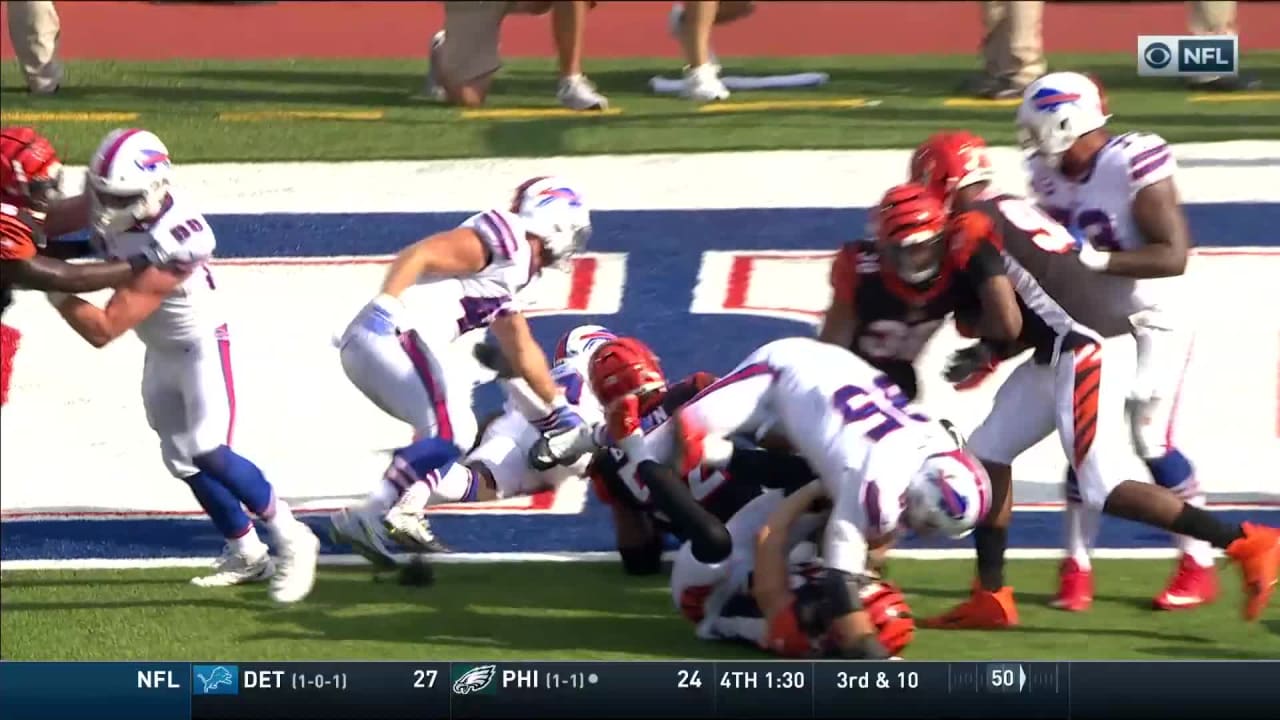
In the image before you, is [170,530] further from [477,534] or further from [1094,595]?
[1094,595]

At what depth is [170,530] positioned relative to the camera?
6957 millimetres

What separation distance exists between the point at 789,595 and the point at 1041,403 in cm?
86

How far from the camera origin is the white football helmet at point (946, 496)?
17.5 ft

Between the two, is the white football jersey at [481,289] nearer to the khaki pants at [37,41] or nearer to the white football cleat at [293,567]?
Result: the white football cleat at [293,567]

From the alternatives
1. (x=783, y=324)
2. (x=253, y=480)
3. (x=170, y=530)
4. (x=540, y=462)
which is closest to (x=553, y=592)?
(x=540, y=462)

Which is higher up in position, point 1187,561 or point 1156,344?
point 1156,344

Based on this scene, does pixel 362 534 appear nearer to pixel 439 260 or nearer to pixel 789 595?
pixel 439 260

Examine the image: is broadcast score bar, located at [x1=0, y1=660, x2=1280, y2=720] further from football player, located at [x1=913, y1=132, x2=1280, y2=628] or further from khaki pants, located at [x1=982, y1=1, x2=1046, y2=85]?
khaki pants, located at [x1=982, y1=1, x2=1046, y2=85]

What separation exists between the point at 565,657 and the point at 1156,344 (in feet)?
5.44

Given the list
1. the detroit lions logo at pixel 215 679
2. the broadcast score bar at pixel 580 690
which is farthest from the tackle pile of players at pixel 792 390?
the detroit lions logo at pixel 215 679

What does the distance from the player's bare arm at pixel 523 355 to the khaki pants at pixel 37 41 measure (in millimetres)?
4383

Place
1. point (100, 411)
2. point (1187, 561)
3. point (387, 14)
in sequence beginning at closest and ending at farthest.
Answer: point (1187, 561)
point (100, 411)
point (387, 14)

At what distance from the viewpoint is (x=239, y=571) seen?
256 inches

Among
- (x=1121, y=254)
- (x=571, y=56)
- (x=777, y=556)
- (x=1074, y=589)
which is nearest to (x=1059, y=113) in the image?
(x=1121, y=254)
